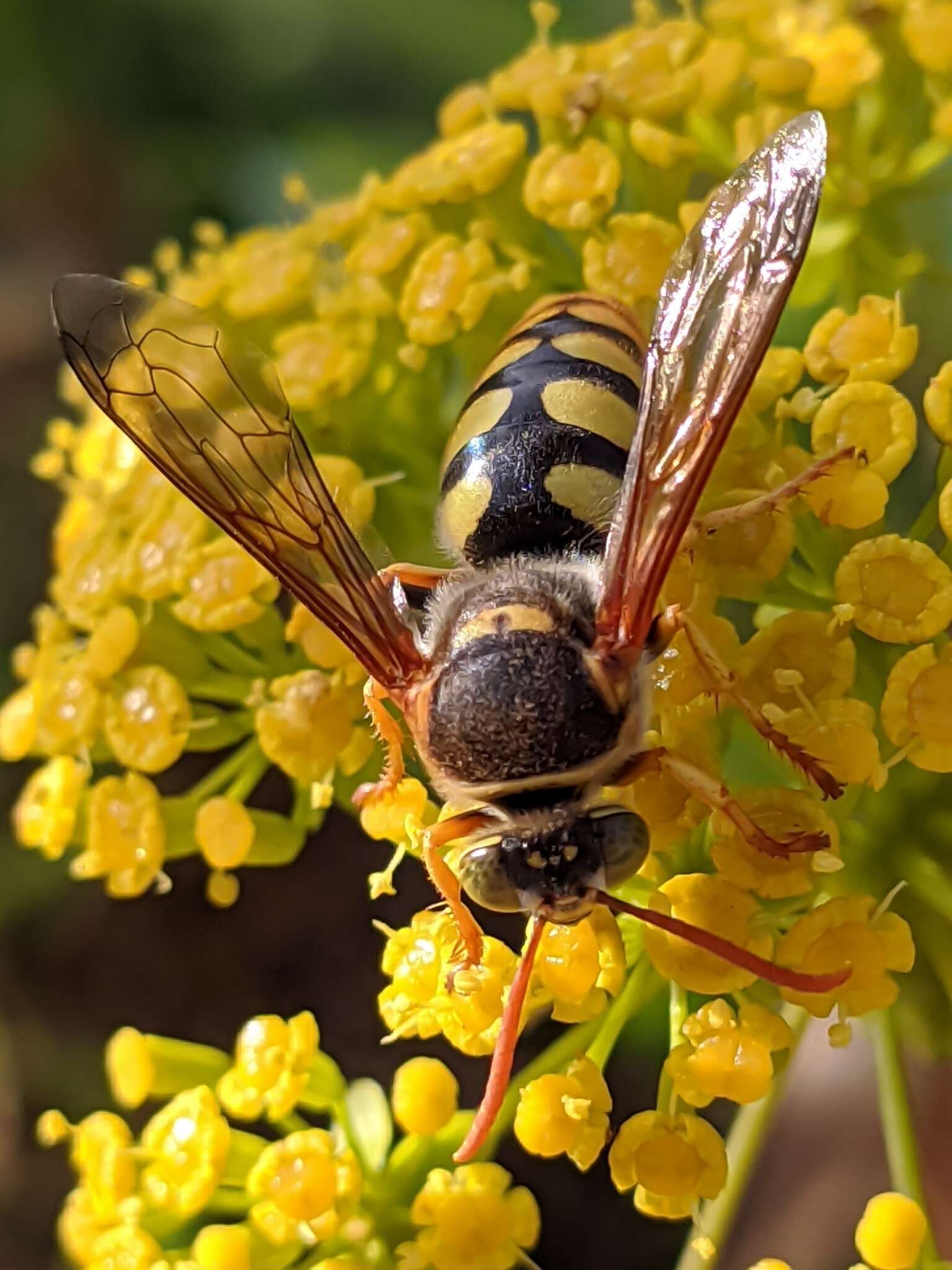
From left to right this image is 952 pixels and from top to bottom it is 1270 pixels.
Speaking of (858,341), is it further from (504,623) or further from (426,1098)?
(426,1098)

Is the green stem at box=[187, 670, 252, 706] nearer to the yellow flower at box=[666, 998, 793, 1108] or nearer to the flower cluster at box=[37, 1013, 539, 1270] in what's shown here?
the flower cluster at box=[37, 1013, 539, 1270]

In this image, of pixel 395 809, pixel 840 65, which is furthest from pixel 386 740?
pixel 840 65

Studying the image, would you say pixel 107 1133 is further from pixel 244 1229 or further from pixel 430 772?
pixel 430 772

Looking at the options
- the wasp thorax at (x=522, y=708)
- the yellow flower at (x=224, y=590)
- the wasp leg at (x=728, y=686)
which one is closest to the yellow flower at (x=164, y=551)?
the yellow flower at (x=224, y=590)

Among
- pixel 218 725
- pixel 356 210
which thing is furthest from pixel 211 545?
pixel 356 210

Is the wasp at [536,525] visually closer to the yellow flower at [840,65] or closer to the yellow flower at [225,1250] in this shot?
the yellow flower at [225,1250]

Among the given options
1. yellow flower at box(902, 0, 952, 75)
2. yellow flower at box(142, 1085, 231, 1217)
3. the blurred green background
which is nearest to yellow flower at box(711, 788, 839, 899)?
yellow flower at box(142, 1085, 231, 1217)
